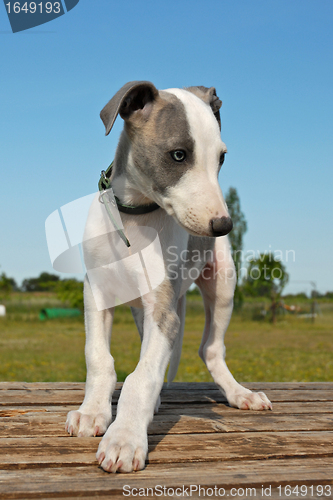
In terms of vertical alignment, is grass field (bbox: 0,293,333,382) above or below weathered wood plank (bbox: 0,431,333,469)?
below

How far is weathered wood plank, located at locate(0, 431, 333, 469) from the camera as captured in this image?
2274 millimetres

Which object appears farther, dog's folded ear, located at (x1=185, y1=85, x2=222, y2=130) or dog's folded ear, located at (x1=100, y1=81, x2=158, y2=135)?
dog's folded ear, located at (x1=185, y1=85, x2=222, y2=130)

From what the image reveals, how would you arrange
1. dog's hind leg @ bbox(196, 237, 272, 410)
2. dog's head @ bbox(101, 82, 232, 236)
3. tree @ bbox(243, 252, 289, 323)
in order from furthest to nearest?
tree @ bbox(243, 252, 289, 323), dog's hind leg @ bbox(196, 237, 272, 410), dog's head @ bbox(101, 82, 232, 236)

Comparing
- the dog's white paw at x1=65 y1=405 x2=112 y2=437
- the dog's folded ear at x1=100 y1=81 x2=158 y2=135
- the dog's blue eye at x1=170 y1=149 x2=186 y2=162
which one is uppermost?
the dog's folded ear at x1=100 y1=81 x2=158 y2=135

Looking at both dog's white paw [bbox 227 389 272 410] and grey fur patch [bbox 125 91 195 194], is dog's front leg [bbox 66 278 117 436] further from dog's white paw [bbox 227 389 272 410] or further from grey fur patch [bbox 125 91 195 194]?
dog's white paw [bbox 227 389 272 410]

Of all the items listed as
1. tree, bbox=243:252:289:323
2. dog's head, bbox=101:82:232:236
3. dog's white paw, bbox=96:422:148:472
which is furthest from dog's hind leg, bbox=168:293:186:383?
tree, bbox=243:252:289:323

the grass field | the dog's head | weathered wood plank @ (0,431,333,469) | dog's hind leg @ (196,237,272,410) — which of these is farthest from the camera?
the grass field

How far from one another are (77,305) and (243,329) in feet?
24.8

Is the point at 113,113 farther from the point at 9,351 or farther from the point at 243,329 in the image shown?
the point at 243,329

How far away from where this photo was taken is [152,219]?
3.10 metres

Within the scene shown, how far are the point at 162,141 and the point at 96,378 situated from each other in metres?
1.47

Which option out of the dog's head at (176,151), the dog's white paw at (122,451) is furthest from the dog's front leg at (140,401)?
the dog's head at (176,151)

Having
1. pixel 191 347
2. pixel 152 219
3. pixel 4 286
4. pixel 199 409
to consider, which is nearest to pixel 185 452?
pixel 199 409

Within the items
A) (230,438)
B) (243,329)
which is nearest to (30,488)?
(230,438)
